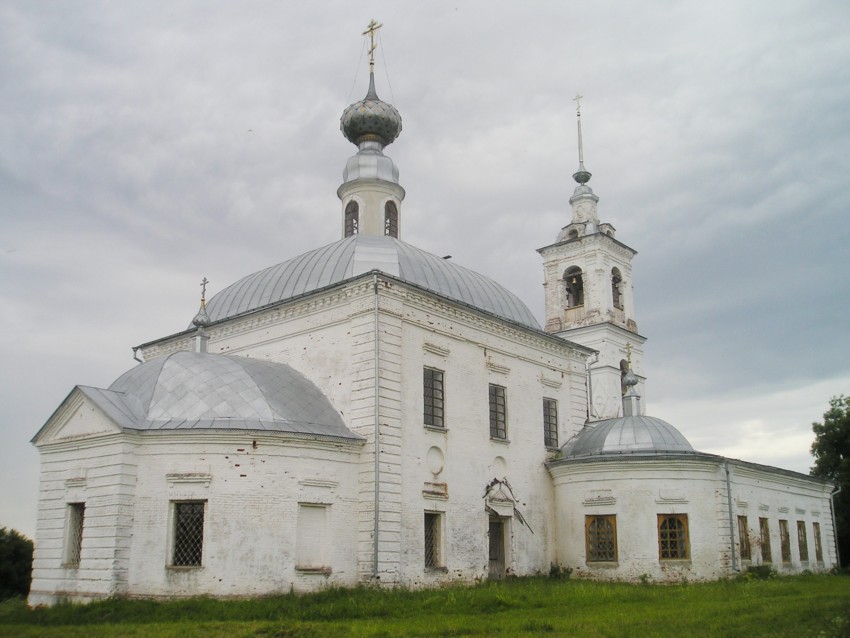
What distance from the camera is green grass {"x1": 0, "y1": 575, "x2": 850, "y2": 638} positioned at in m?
11.5

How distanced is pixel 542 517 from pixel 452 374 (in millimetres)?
4508

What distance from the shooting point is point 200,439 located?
15.4 meters

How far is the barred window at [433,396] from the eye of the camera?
60.9 ft

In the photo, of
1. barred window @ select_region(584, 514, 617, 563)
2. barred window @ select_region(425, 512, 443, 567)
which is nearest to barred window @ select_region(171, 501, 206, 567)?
barred window @ select_region(425, 512, 443, 567)

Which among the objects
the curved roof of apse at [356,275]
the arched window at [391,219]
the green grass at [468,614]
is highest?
the arched window at [391,219]

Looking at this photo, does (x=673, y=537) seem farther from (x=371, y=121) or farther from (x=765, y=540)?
(x=371, y=121)

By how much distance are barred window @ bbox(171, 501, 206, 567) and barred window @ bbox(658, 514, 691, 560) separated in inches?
395

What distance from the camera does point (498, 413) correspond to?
67.7 ft

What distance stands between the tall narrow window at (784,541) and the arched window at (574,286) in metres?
10.6

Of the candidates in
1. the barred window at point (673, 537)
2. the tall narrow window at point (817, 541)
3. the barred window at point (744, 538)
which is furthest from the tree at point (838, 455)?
the barred window at point (673, 537)

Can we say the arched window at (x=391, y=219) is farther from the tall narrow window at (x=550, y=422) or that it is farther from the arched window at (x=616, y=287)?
the arched window at (x=616, y=287)

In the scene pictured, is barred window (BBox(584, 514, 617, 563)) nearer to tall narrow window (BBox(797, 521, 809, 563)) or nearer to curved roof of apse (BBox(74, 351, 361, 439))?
curved roof of apse (BBox(74, 351, 361, 439))

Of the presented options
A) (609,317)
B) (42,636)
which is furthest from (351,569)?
(609,317)

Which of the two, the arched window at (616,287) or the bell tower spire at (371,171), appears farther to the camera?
the arched window at (616,287)
